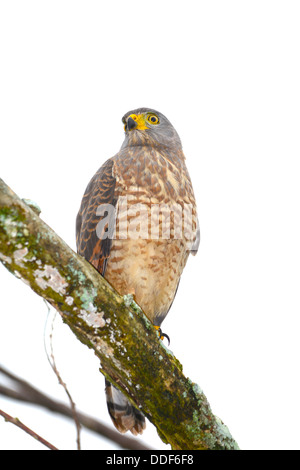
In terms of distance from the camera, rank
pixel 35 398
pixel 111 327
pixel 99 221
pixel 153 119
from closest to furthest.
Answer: pixel 35 398 → pixel 111 327 → pixel 99 221 → pixel 153 119

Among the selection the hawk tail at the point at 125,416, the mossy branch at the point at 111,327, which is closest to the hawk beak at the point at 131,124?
the hawk tail at the point at 125,416

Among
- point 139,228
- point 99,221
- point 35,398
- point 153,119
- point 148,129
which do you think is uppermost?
point 153,119

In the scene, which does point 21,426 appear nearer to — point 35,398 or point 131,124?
point 35,398

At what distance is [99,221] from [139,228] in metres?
0.39

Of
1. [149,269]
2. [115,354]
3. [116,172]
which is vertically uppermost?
[116,172]

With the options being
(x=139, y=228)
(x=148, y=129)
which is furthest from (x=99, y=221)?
(x=148, y=129)

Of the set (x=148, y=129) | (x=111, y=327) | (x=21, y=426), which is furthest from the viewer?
(x=148, y=129)

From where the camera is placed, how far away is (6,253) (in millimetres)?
1837

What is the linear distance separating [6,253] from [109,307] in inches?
23.2

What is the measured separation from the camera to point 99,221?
154 inches

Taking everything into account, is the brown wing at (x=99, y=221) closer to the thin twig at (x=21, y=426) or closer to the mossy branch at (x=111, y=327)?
the mossy branch at (x=111, y=327)

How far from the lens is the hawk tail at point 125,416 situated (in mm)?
3365
